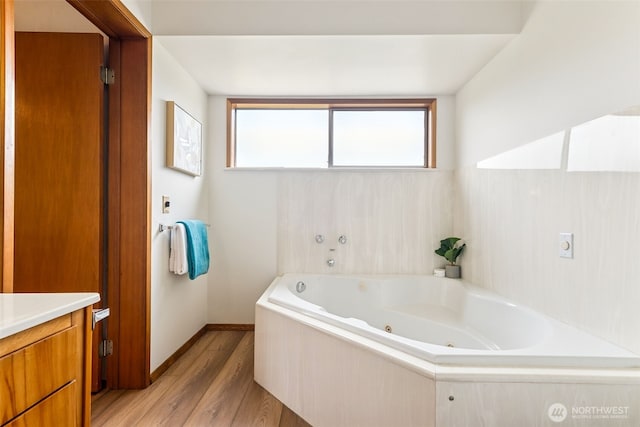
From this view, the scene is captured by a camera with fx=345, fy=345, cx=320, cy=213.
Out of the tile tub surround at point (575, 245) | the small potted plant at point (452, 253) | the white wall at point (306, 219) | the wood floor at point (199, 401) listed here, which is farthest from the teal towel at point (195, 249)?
the tile tub surround at point (575, 245)

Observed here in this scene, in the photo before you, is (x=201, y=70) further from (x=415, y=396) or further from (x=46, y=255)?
(x=415, y=396)

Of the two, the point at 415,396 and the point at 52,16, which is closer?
the point at 415,396

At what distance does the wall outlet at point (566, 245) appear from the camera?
61.4 inches

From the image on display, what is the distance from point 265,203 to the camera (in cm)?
305

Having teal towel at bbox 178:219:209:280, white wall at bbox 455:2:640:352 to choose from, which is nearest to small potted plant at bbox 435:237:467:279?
white wall at bbox 455:2:640:352

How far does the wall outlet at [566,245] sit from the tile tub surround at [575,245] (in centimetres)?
2

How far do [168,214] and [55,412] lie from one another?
1602 mm

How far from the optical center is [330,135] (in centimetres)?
314

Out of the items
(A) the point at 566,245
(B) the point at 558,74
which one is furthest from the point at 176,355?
(B) the point at 558,74

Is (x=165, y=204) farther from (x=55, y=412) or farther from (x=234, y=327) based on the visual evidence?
(x=55, y=412)

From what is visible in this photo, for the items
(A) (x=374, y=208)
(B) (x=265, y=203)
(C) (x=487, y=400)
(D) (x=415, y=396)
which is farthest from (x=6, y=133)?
(A) (x=374, y=208)

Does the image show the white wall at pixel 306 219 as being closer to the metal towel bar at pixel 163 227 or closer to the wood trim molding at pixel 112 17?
the metal towel bar at pixel 163 227

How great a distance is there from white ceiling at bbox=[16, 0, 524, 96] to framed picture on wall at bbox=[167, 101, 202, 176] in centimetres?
41

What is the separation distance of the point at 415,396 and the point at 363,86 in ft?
7.59
